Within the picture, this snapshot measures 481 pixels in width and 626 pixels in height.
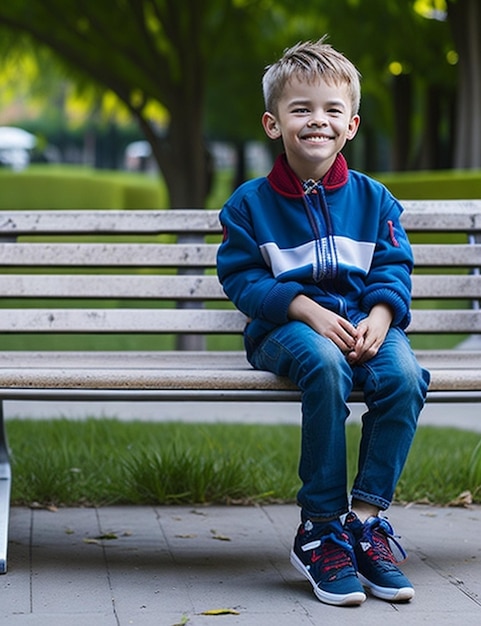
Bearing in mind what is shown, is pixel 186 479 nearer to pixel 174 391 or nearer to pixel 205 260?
pixel 205 260

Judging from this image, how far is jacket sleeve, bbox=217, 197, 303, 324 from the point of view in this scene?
3382 millimetres

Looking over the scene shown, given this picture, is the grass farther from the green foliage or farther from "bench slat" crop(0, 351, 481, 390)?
the green foliage

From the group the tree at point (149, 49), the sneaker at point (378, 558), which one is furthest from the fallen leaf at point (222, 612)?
the tree at point (149, 49)

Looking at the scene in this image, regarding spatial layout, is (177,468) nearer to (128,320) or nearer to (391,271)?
(128,320)

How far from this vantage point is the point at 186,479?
4438mm

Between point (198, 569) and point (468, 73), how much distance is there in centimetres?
997

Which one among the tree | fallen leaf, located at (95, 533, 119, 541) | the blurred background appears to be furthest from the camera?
the tree

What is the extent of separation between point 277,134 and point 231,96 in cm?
1636

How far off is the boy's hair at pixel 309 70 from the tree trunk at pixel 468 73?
9298 millimetres

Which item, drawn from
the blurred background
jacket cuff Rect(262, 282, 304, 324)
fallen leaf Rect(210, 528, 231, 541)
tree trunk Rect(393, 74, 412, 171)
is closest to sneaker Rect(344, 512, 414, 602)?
jacket cuff Rect(262, 282, 304, 324)

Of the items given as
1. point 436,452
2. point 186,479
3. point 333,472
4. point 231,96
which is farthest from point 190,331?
point 231,96

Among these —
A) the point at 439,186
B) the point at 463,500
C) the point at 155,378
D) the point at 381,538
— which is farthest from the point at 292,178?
the point at 439,186

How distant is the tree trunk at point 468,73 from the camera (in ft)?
41.0

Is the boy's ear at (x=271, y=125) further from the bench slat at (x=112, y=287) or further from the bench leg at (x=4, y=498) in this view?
the bench leg at (x=4, y=498)
